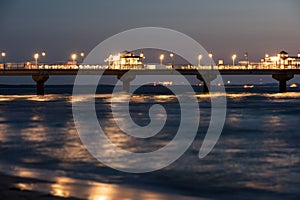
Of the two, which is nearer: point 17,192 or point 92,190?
point 17,192

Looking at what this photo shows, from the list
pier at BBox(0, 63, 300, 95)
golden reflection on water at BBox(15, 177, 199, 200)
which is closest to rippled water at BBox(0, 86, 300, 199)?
golden reflection on water at BBox(15, 177, 199, 200)

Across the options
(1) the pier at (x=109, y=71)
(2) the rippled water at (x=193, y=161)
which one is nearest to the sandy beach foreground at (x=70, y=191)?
(2) the rippled water at (x=193, y=161)

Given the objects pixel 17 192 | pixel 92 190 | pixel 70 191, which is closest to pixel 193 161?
pixel 92 190

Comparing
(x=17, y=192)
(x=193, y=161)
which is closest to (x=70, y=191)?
(x=17, y=192)

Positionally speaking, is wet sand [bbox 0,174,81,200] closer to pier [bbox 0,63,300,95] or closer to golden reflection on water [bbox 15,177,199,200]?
golden reflection on water [bbox 15,177,199,200]

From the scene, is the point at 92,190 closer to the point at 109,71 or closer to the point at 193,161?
the point at 193,161

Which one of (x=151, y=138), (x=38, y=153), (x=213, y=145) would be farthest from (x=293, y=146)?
(x=38, y=153)

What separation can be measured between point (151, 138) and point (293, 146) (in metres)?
7.64

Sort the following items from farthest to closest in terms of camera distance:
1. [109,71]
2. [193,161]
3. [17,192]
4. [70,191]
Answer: [109,71] → [193,161] → [70,191] → [17,192]

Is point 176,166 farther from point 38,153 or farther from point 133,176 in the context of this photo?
point 38,153

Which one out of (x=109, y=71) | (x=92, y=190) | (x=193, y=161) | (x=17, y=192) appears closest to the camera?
(x=17, y=192)

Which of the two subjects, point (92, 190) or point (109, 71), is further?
point (109, 71)

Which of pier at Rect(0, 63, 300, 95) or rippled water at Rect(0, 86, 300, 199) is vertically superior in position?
pier at Rect(0, 63, 300, 95)

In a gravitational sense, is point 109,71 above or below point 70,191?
above
